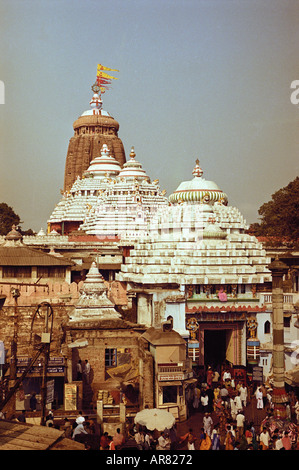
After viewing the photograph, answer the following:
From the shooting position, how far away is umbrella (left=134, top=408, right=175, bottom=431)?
644 inches

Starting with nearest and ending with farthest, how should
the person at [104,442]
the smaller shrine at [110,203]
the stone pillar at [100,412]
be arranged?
the person at [104,442]
the stone pillar at [100,412]
the smaller shrine at [110,203]

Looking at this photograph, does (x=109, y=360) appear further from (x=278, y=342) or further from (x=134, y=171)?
(x=134, y=171)

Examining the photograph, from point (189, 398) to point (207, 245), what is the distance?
930 centimetres

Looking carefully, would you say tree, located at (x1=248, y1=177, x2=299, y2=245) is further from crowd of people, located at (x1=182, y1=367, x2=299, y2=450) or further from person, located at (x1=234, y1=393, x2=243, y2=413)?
person, located at (x1=234, y1=393, x2=243, y2=413)

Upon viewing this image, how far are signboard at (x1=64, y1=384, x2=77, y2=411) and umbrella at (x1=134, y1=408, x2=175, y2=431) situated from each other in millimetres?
3131

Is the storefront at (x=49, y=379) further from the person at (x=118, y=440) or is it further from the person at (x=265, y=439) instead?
the person at (x=265, y=439)

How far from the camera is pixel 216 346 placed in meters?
28.1

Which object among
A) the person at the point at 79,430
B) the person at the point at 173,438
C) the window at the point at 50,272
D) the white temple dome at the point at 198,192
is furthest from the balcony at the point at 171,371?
the window at the point at 50,272

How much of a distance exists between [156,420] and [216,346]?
11.9 metres

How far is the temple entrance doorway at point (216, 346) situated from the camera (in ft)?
89.6

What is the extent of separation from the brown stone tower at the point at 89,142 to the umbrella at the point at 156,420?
54.9 meters

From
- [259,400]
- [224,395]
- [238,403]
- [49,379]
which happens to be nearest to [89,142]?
[49,379]
